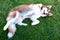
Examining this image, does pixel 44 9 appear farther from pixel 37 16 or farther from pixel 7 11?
pixel 7 11

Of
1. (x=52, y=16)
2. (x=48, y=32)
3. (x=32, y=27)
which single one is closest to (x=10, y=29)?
(x=32, y=27)

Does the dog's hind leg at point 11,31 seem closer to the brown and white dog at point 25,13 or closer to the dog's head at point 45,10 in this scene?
the brown and white dog at point 25,13

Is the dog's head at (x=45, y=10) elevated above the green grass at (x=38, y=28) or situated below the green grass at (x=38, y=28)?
above

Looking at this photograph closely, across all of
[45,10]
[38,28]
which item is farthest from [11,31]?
[45,10]

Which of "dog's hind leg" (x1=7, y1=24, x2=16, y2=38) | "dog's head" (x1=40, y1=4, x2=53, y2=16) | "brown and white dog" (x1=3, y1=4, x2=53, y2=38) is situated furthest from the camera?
"dog's head" (x1=40, y1=4, x2=53, y2=16)

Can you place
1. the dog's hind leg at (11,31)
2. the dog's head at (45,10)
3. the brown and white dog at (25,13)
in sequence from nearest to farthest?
the dog's hind leg at (11,31)
the brown and white dog at (25,13)
the dog's head at (45,10)

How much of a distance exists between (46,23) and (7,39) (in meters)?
0.67

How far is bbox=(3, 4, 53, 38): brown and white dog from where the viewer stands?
3143 mm

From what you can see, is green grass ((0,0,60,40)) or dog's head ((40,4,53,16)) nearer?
green grass ((0,0,60,40))

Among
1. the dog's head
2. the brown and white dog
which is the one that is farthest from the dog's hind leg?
the dog's head

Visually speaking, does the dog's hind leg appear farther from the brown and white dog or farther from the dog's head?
the dog's head

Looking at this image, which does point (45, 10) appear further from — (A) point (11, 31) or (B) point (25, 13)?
(A) point (11, 31)

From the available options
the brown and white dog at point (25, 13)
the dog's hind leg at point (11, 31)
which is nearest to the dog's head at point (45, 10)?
the brown and white dog at point (25, 13)

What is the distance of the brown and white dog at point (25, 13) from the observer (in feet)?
10.3
